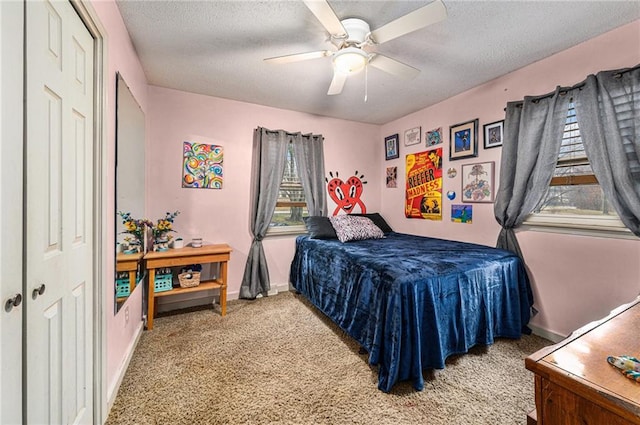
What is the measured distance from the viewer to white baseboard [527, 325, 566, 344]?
2.16 meters

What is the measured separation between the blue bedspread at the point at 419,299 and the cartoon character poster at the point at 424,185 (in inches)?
31.3

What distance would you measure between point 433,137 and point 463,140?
44 cm

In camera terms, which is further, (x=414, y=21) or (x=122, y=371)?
(x=122, y=371)

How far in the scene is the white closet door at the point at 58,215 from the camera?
89 cm

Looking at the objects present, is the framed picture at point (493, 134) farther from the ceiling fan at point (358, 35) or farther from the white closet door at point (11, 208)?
the white closet door at point (11, 208)

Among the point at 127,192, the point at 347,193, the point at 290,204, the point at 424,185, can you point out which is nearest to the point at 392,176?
the point at 424,185

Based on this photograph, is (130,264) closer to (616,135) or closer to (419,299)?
(419,299)

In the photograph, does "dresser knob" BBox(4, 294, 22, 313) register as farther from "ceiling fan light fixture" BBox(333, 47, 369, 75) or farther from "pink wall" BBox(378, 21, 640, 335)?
"pink wall" BBox(378, 21, 640, 335)

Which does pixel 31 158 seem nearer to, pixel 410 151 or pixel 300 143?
pixel 300 143

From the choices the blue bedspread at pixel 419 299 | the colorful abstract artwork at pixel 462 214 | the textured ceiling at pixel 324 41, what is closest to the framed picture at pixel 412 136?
the textured ceiling at pixel 324 41

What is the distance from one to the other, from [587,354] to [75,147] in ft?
6.78

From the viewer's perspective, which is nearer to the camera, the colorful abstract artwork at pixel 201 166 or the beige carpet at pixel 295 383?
the beige carpet at pixel 295 383

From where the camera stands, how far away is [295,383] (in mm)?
1684

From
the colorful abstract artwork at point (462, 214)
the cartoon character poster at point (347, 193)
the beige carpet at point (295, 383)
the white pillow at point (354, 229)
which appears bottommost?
the beige carpet at point (295, 383)
